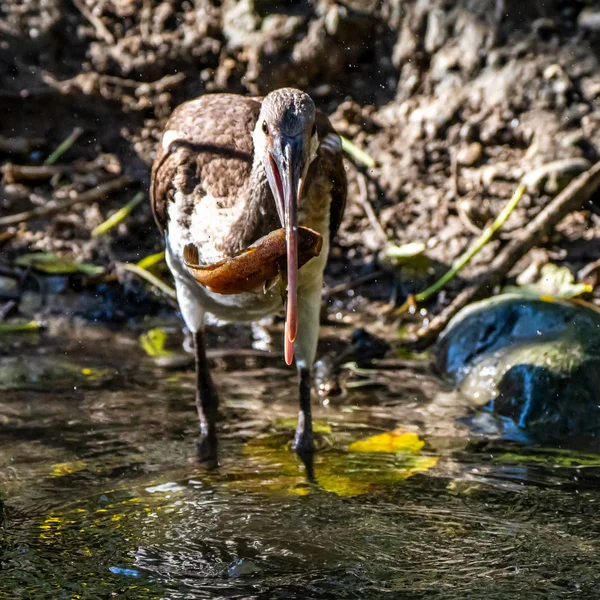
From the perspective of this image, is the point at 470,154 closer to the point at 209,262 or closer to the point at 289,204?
the point at 209,262

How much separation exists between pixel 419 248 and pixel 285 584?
13.4 ft

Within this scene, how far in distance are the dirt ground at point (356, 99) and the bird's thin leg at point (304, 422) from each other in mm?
2029

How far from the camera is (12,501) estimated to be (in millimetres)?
4203

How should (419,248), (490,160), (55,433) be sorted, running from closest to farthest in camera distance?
(55,433) < (419,248) < (490,160)

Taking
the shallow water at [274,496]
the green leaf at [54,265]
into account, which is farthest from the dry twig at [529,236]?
the green leaf at [54,265]

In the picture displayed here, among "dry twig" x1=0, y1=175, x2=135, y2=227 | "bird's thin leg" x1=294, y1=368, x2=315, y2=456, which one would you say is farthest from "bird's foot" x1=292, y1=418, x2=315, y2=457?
"dry twig" x1=0, y1=175, x2=135, y2=227

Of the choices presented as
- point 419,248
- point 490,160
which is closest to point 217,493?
point 419,248

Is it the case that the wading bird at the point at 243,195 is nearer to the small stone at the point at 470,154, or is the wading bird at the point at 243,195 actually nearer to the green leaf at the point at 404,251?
the green leaf at the point at 404,251

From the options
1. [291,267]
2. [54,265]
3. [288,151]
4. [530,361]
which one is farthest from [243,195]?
[54,265]

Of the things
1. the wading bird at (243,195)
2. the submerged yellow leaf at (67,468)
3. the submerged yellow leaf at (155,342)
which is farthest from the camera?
the submerged yellow leaf at (155,342)

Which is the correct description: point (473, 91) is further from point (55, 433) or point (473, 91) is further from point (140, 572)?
point (140, 572)

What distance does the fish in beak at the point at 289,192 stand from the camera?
395 centimetres

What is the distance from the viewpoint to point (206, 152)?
5.21 meters

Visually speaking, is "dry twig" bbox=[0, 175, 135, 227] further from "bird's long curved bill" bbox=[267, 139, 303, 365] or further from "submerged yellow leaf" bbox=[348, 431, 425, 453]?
"bird's long curved bill" bbox=[267, 139, 303, 365]
